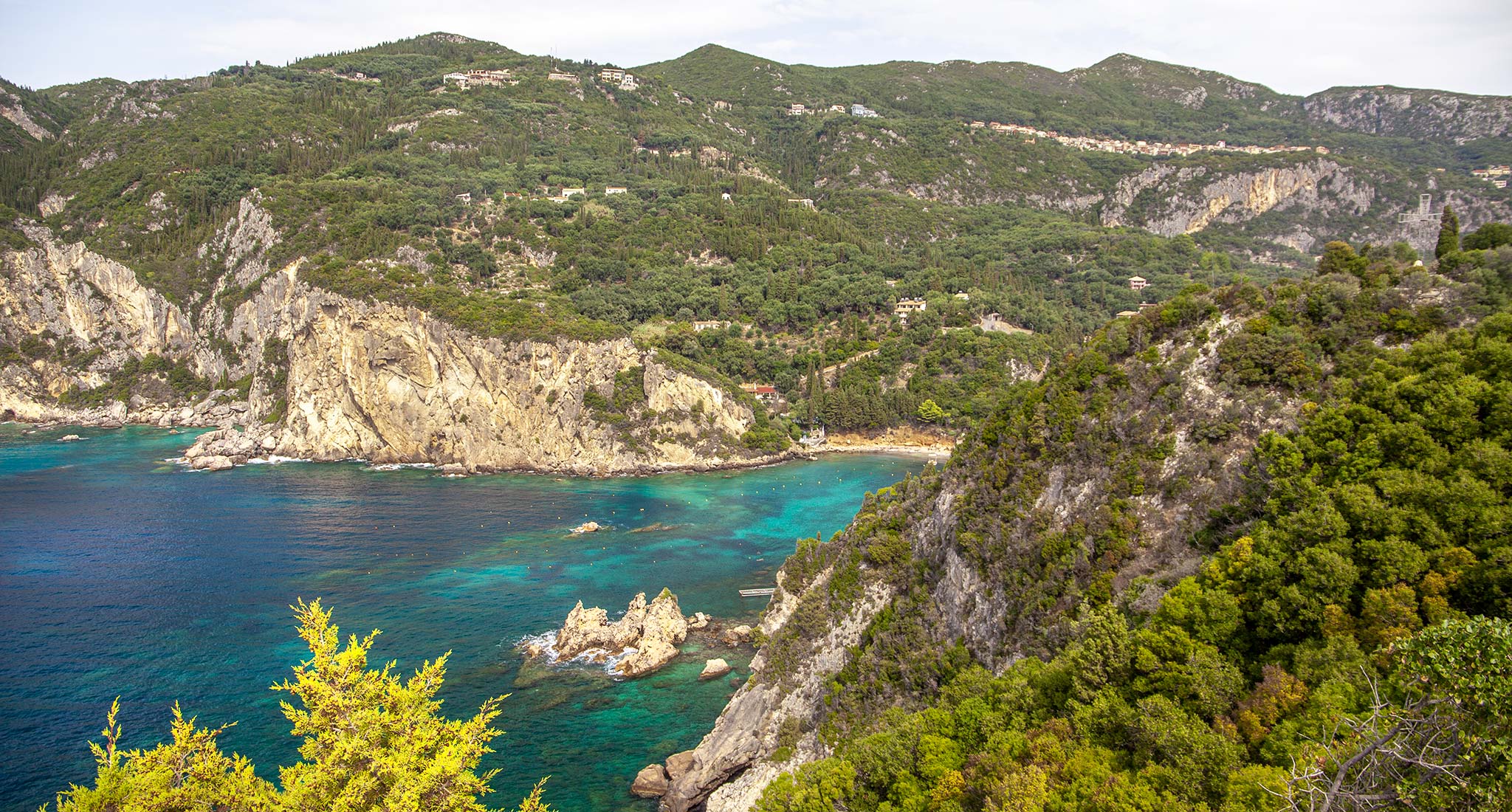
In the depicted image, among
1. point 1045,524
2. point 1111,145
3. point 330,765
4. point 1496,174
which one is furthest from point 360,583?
point 1111,145

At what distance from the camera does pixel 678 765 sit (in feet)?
91.1

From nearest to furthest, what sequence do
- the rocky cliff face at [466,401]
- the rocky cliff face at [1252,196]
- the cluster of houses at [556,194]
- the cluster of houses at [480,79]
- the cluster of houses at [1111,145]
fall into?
the rocky cliff face at [466,401] → the cluster of houses at [556,194] → the rocky cliff face at [1252,196] → the cluster of houses at [480,79] → the cluster of houses at [1111,145]

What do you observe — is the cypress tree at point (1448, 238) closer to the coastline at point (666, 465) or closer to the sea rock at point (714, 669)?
the sea rock at point (714, 669)

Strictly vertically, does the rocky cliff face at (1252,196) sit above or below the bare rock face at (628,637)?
above

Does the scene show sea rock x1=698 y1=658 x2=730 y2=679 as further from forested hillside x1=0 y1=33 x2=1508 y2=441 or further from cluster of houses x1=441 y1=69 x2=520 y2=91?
cluster of houses x1=441 y1=69 x2=520 y2=91

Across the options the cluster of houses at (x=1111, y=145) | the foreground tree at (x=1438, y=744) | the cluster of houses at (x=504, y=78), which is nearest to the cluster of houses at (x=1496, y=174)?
the cluster of houses at (x=1111, y=145)

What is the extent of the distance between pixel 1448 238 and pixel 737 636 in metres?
31.9

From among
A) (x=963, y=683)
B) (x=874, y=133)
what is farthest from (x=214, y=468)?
(x=874, y=133)

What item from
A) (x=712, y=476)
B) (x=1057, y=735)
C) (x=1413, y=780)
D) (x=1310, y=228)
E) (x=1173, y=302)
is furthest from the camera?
(x=1310, y=228)

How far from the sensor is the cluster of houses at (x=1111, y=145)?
611 ft

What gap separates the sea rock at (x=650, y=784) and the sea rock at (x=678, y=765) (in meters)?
0.24

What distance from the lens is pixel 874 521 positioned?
3116 centimetres

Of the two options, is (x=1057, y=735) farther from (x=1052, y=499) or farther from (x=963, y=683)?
(x=1052, y=499)

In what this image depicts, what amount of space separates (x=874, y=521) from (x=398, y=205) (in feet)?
321
